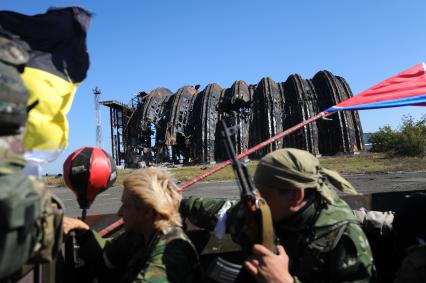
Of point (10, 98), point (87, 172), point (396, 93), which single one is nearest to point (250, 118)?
point (396, 93)

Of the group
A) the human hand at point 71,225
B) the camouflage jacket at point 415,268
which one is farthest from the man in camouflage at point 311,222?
the human hand at point 71,225

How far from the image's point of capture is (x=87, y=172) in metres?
2.62

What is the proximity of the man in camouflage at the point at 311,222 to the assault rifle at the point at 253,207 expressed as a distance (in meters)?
0.23

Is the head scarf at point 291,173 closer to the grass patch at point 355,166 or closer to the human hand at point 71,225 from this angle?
the human hand at point 71,225

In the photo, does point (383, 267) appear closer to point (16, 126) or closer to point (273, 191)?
point (273, 191)

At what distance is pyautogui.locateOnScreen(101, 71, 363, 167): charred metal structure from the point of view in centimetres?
2259

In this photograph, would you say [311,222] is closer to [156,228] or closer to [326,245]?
[326,245]

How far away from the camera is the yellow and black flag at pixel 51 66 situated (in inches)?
78.9

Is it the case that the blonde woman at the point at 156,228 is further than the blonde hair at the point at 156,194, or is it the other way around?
the blonde hair at the point at 156,194

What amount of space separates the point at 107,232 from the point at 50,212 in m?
1.64

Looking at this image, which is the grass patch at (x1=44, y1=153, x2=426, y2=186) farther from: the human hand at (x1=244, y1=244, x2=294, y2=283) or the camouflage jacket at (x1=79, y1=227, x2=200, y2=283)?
the human hand at (x1=244, y1=244, x2=294, y2=283)

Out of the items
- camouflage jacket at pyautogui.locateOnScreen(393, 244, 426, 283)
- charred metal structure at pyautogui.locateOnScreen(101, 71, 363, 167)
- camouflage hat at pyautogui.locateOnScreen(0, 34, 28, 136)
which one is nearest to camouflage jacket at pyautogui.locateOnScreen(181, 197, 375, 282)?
camouflage jacket at pyautogui.locateOnScreen(393, 244, 426, 283)

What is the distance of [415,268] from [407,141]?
22.9m

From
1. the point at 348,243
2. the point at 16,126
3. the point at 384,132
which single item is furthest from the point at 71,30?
the point at 384,132
